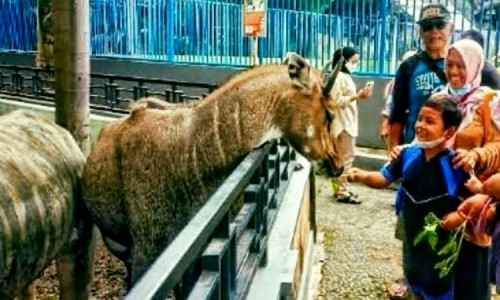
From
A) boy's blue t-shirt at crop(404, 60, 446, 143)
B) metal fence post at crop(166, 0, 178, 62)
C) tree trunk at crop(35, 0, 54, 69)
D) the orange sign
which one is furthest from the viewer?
tree trunk at crop(35, 0, 54, 69)

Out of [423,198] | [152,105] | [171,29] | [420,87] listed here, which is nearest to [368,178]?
[423,198]

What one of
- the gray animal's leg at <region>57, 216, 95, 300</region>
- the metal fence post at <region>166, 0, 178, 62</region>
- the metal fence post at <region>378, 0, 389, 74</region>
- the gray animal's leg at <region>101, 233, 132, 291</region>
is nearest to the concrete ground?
the gray animal's leg at <region>101, 233, 132, 291</region>

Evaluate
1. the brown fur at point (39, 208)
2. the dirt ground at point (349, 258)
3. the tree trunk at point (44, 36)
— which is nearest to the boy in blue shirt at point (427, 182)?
the dirt ground at point (349, 258)

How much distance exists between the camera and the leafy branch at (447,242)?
346cm

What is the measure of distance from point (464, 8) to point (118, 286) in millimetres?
5735

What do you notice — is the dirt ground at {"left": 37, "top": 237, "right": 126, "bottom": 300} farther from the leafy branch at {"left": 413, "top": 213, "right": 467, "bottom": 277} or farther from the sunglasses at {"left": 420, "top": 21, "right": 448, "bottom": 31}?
the sunglasses at {"left": 420, "top": 21, "right": 448, "bottom": 31}

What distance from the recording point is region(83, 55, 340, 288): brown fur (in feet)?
14.0

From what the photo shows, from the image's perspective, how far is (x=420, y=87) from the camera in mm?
4820

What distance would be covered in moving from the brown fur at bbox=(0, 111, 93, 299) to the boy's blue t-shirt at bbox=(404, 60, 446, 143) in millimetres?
2497

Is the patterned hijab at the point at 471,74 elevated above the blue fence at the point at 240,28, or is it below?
below

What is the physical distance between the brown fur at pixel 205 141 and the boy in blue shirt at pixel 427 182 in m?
0.62

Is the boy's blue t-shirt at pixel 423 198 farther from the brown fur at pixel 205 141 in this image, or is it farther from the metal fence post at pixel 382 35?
the metal fence post at pixel 382 35

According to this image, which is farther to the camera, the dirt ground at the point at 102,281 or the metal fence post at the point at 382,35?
the metal fence post at the point at 382,35

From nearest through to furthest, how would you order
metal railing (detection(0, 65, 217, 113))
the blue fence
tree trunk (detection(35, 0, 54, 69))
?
metal railing (detection(0, 65, 217, 113)) → the blue fence → tree trunk (detection(35, 0, 54, 69))
